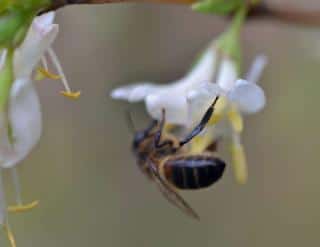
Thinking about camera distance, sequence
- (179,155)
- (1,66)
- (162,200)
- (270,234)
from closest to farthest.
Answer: (1,66), (179,155), (270,234), (162,200)

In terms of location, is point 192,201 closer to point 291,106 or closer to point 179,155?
point 291,106

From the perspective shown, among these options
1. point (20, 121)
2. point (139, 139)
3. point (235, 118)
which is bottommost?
point (139, 139)

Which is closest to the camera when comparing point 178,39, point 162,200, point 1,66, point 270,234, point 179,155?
point 1,66

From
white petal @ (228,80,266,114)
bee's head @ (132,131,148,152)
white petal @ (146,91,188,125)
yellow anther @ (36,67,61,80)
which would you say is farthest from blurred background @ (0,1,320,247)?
yellow anther @ (36,67,61,80)

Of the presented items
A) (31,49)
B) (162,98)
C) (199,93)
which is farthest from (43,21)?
(162,98)

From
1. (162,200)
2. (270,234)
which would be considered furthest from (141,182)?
(270,234)

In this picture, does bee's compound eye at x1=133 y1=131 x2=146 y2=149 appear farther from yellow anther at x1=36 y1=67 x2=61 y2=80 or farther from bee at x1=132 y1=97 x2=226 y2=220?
yellow anther at x1=36 y1=67 x2=61 y2=80

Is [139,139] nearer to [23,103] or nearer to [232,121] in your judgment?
[232,121]
